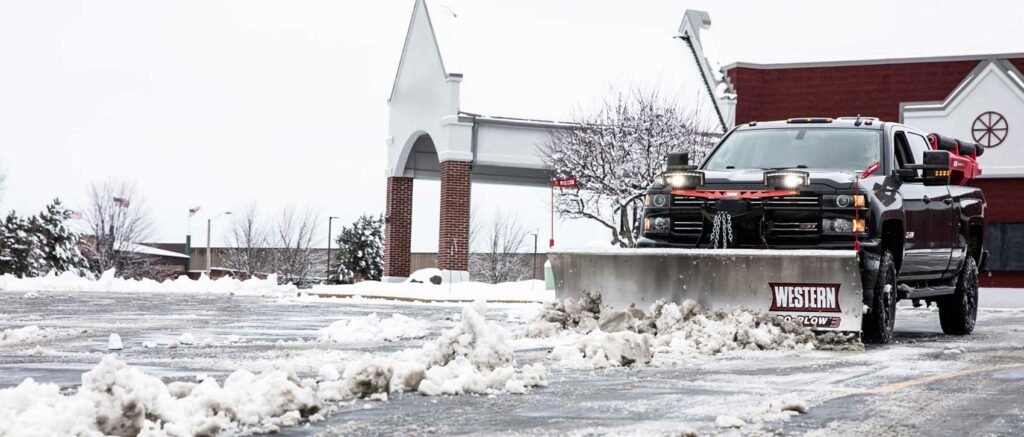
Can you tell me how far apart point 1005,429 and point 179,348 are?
7.24 m

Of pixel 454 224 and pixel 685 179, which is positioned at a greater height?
pixel 454 224

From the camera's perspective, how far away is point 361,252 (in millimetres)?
46281

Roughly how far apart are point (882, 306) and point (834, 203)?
1025 mm

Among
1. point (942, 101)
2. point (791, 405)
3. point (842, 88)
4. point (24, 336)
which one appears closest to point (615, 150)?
point (842, 88)

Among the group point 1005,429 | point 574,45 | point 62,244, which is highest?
point 574,45

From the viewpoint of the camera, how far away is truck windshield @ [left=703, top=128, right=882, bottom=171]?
1219 cm

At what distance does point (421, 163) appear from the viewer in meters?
39.3

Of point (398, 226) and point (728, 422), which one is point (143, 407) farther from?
point (398, 226)

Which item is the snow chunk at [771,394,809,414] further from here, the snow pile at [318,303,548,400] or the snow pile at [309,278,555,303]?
the snow pile at [309,278,555,303]

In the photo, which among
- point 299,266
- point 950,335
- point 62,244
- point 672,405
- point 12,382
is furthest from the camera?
point 299,266

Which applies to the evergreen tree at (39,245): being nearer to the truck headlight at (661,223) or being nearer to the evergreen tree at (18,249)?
the evergreen tree at (18,249)

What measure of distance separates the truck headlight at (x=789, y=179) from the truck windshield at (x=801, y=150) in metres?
1.03

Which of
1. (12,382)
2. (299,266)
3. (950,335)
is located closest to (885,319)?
(950,335)

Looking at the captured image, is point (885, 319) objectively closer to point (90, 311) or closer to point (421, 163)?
point (90, 311)
